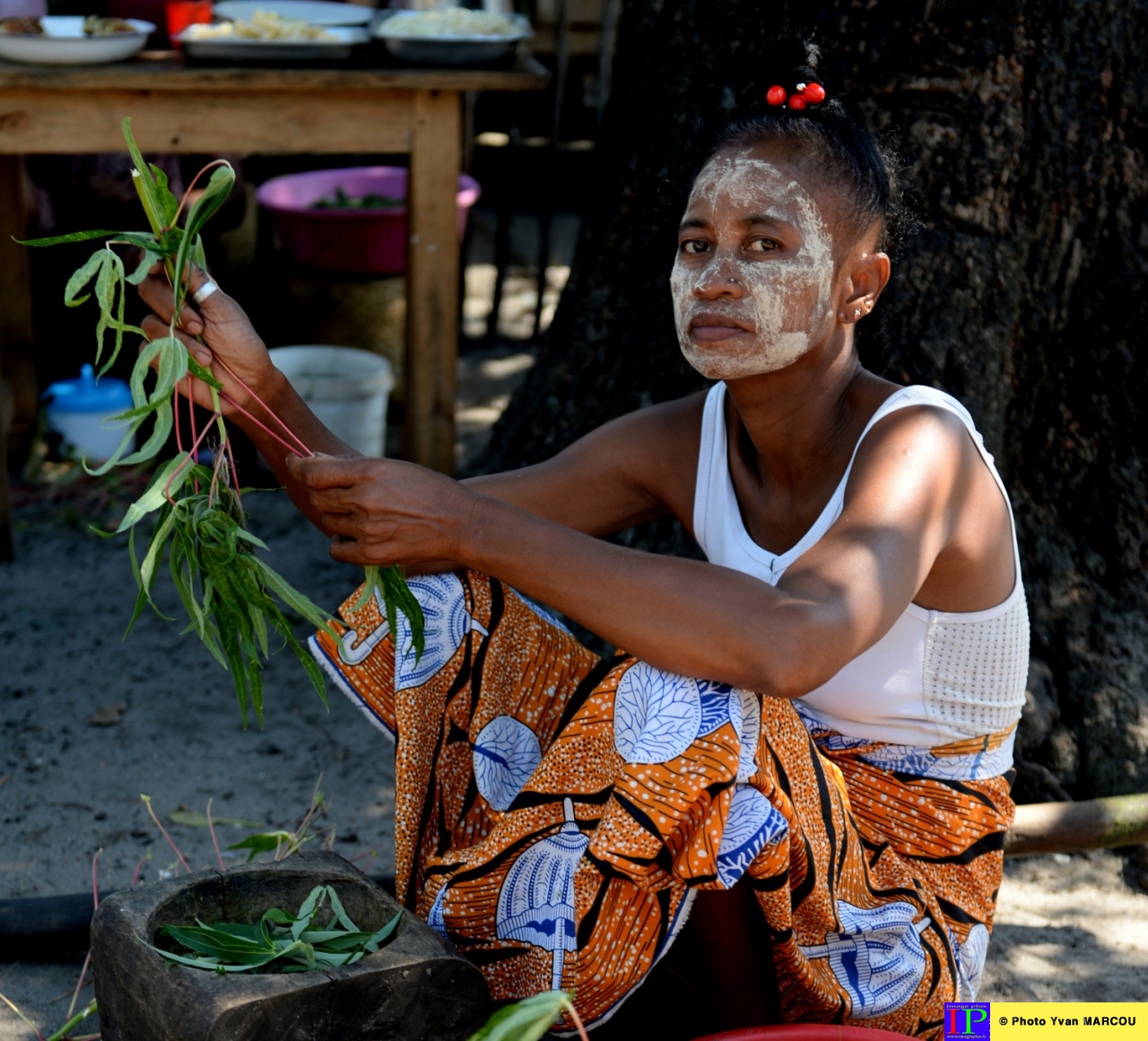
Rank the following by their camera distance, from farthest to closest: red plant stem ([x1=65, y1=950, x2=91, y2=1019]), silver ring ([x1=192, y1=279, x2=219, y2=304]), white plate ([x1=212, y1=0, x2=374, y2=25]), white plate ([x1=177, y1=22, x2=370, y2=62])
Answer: white plate ([x1=212, y1=0, x2=374, y2=25])
white plate ([x1=177, y1=22, x2=370, y2=62])
red plant stem ([x1=65, y1=950, x2=91, y2=1019])
silver ring ([x1=192, y1=279, x2=219, y2=304])

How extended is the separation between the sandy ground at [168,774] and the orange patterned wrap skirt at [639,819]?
19.9 inches

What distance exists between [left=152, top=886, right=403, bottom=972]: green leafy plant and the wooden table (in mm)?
2199

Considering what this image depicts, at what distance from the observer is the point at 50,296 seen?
5.02 metres

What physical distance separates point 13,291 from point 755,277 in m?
3.08

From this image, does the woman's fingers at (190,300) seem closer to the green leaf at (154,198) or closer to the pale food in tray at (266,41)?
the green leaf at (154,198)

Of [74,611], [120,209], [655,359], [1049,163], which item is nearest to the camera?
[1049,163]

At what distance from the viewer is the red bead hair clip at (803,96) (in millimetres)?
1959

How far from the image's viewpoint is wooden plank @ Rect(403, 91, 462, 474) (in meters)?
3.57

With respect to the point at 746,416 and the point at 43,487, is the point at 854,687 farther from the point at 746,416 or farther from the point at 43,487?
the point at 43,487

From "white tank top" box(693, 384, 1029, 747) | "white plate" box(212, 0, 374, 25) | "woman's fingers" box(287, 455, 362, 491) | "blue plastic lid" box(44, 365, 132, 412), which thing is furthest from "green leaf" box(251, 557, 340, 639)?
"blue plastic lid" box(44, 365, 132, 412)

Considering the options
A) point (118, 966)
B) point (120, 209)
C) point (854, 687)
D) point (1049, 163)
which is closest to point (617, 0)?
point (120, 209)

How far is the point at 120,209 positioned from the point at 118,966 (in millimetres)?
3604

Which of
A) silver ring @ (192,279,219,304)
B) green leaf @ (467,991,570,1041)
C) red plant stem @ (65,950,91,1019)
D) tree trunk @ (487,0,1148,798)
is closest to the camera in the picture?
green leaf @ (467,991,570,1041)

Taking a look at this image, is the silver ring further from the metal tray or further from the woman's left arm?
the metal tray
